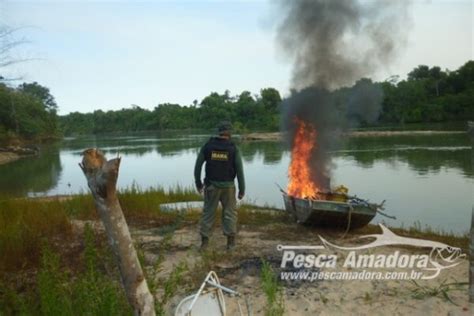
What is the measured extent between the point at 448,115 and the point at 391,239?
7771 cm

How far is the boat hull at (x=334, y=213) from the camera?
8.20 m

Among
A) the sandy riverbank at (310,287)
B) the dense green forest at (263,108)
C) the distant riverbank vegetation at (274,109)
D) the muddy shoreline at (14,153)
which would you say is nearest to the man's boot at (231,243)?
the sandy riverbank at (310,287)

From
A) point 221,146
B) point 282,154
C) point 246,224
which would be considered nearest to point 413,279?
point 221,146

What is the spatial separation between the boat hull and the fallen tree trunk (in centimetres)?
562

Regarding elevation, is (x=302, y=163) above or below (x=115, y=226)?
Result: below

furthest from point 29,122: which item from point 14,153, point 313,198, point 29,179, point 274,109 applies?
point 313,198

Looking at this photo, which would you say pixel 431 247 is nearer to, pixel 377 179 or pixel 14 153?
pixel 377 179

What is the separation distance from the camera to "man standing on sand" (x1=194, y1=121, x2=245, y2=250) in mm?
7188

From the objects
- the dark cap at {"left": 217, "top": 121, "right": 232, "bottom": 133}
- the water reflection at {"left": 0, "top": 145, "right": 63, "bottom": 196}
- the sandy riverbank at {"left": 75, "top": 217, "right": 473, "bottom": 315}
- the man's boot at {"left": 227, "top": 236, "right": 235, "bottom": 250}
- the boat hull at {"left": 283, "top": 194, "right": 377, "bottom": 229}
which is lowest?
the water reflection at {"left": 0, "top": 145, "right": 63, "bottom": 196}

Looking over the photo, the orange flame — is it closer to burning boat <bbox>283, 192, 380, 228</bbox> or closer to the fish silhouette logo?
burning boat <bbox>283, 192, 380, 228</bbox>

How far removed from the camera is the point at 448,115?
7619 cm

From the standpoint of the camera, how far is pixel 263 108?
100250 mm

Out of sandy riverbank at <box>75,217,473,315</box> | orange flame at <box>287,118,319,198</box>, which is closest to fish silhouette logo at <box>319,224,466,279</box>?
sandy riverbank at <box>75,217,473,315</box>

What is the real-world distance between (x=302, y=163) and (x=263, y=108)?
89710mm
